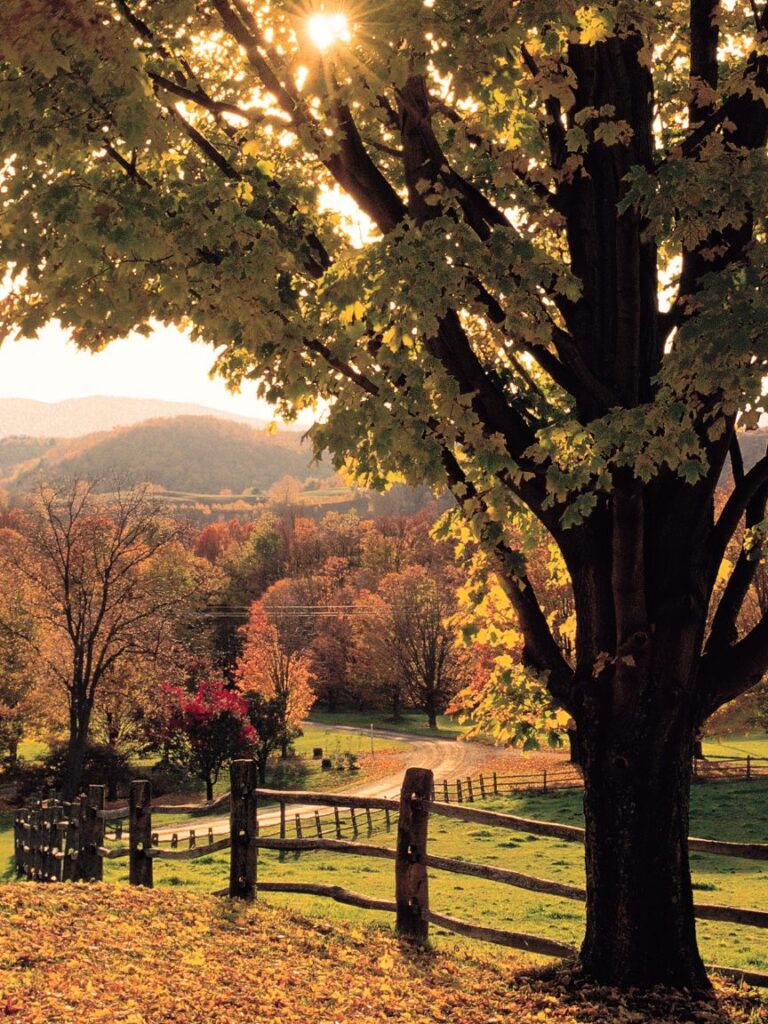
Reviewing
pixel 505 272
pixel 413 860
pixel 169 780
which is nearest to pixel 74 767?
pixel 169 780

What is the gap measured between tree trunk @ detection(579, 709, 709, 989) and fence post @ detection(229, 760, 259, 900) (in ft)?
14.7

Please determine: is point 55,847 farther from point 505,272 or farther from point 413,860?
point 505,272

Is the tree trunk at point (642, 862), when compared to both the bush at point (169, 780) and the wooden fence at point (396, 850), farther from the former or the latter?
the bush at point (169, 780)

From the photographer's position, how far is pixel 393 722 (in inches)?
2815

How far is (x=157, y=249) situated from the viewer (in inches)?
249

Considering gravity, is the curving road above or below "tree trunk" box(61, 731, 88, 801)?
below

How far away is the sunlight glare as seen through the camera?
6480 millimetres

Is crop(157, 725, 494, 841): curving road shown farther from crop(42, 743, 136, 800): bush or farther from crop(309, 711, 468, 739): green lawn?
crop(42, 743, 136, 800): bush

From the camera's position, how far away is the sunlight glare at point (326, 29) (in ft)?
21.3

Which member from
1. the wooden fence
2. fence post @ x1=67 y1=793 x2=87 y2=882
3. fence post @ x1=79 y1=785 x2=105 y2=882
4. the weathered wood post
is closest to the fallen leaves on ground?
the wooden fence

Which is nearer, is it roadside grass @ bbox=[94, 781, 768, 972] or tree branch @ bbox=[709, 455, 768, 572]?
tree branch @ bbox=[709, 455, 768, 572]

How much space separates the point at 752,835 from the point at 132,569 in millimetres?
24026

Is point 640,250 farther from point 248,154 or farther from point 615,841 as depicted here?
point 615,841

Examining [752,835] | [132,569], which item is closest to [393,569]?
[132,569]
